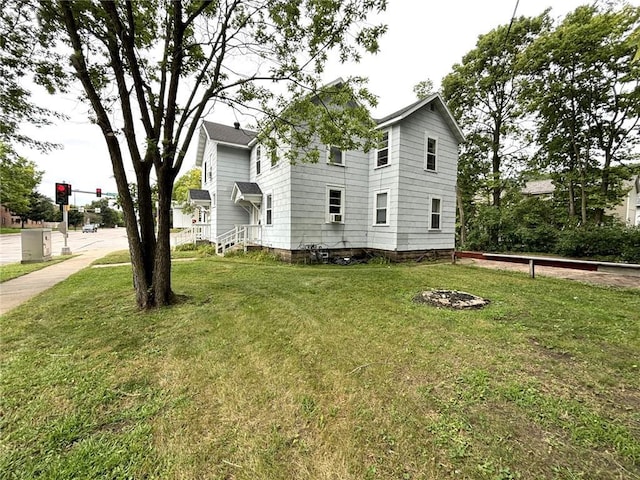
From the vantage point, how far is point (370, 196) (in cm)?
1253

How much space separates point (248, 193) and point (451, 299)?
10.4m

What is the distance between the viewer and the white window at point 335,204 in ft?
37.7

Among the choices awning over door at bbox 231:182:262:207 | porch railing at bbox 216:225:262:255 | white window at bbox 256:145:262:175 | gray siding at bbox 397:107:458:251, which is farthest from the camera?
white window at bbox 256:145:262:175

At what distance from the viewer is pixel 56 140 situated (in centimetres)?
671

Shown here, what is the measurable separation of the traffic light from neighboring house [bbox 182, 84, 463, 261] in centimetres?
762

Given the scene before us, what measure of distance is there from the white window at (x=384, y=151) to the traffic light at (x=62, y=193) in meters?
15.3

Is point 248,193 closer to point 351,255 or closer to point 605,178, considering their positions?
point 351,255

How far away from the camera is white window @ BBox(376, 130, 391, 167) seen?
11.5 metres

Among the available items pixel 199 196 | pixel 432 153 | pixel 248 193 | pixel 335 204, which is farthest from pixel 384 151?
pixel 199 196

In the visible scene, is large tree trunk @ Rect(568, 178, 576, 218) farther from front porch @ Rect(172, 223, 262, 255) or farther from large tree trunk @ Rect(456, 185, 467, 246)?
front porch @ Rect(172, 223, 262, 255)

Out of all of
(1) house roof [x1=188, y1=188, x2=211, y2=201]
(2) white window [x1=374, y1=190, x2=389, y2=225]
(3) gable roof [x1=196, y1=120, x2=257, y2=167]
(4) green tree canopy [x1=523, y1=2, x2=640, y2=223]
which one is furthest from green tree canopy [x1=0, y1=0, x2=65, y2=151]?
(4) green tree canopy [x1=523, y1=2, x2=640, y2=223]

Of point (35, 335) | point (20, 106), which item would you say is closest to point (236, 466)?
point (35, 335)

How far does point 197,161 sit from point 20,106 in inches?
610

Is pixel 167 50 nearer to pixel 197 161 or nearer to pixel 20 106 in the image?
pixel 20 106
